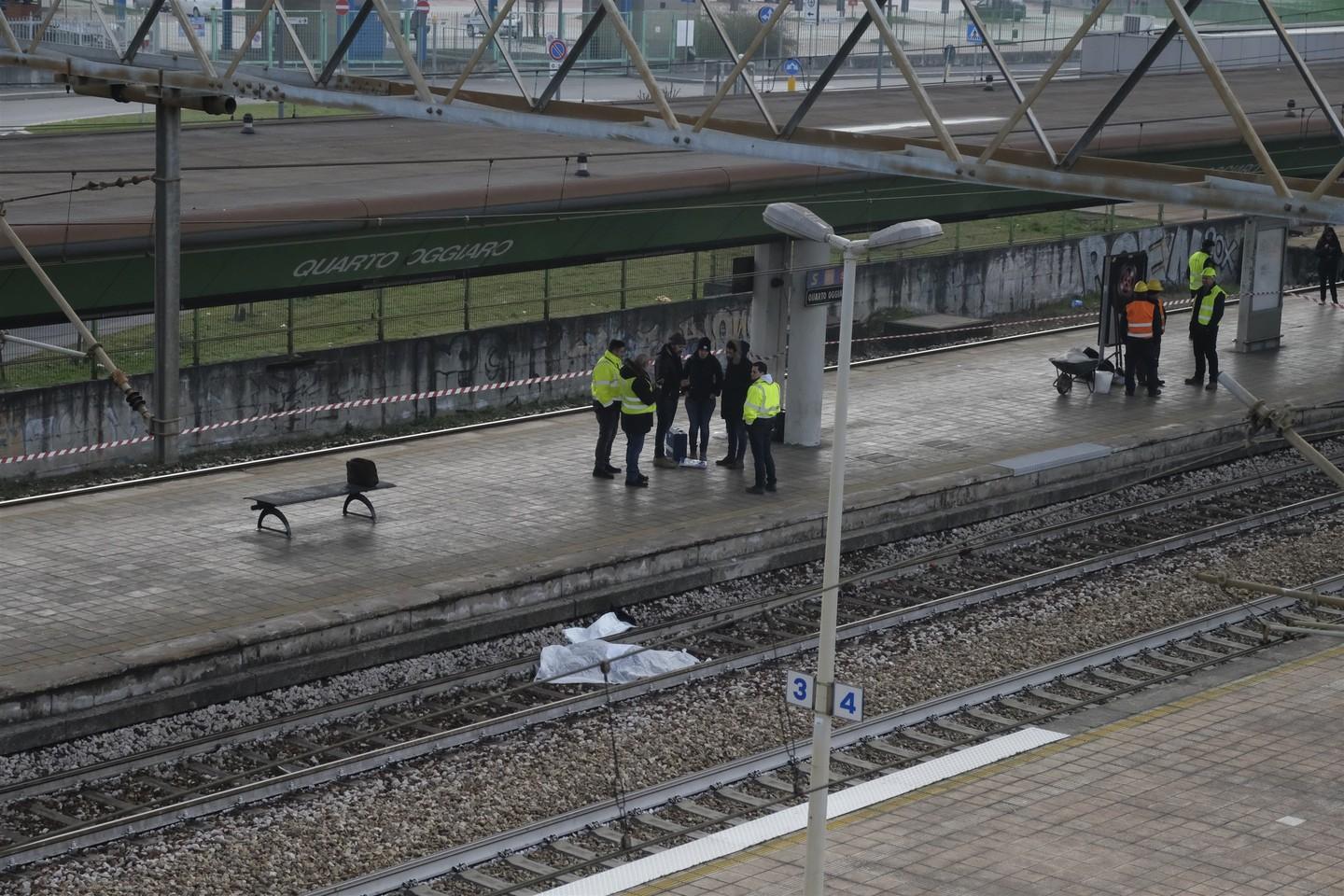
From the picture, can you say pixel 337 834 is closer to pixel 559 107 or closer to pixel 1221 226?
pixel 559 107

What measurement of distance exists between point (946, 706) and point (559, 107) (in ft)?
18.4

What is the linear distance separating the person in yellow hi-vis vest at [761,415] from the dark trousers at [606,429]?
1.32m

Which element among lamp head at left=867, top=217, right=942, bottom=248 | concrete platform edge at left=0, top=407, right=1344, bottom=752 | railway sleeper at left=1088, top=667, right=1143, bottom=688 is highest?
lamp head at left=867, top=217, right=942, bottom=248

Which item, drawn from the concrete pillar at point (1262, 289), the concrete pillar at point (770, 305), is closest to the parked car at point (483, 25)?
the concrete pillar at point (770, 305)

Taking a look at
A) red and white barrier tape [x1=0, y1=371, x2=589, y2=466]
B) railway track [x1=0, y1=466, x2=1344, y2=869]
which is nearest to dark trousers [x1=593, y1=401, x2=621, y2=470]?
railway track [x1=0, y1=466, x2=1344, y2=869]

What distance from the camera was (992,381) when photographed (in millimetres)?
26641

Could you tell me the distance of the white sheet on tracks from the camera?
1152cm

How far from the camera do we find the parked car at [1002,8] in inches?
731

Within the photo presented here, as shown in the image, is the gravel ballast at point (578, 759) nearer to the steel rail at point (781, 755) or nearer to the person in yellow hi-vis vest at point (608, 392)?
the steel rail at point (781, 755)

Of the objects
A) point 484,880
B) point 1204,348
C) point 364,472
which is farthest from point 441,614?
point 1204,348

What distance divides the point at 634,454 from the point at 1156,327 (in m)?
8.14

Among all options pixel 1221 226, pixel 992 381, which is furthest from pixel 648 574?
pixel 1221 226

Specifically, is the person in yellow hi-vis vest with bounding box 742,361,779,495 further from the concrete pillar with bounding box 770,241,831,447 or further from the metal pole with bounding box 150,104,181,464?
the metal pole with bounding box 150,104,181,464

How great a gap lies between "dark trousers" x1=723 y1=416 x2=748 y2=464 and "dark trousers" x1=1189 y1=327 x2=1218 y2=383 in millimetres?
7246
